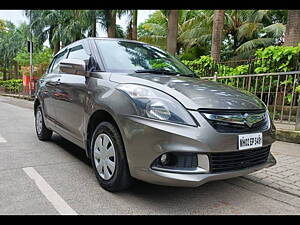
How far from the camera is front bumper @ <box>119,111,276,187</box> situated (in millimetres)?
2184

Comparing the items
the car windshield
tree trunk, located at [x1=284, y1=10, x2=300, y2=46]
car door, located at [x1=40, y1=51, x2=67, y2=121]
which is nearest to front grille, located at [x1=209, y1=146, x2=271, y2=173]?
the car windshield

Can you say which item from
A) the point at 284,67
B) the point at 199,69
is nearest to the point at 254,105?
the point at 284,67

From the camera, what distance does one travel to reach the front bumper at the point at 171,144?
218 cm

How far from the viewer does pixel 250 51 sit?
55.7 feet

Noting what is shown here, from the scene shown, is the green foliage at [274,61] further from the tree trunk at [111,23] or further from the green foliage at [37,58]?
the green foliage at [37,58]

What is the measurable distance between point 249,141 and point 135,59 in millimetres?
1715

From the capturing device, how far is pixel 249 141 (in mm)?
2416

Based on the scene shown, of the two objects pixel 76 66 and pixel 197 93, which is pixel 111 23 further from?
pixel 197 93

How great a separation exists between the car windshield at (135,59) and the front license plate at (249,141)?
51.3 inches

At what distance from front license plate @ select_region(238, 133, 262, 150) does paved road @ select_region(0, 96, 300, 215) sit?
2.01 ft

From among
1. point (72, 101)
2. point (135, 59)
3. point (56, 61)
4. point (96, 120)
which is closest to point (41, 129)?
point (56, 61)

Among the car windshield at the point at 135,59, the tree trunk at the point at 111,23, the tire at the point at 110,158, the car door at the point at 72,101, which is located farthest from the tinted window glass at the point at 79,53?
the tree trunk at the point at 111,23

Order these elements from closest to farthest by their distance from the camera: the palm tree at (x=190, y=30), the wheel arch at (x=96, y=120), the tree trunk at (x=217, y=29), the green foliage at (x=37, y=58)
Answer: the wheel arch at (x=96, y=120)
the tree trunk at (x=217, y=29)
the palm tree at (x=190, y=30)
the green foliage at (x=37, y=58)

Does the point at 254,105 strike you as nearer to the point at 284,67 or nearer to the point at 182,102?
the point at 182,102
